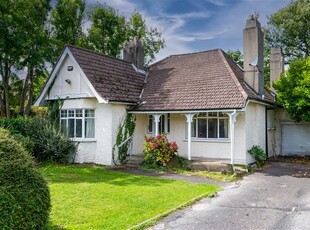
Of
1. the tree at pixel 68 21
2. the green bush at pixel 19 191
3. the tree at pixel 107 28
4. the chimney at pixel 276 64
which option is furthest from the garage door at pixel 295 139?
the tree at pixel 68 21

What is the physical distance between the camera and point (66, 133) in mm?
17047

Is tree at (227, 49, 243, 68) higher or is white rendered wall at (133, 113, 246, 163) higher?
tree at (227, 49, 243, 68)

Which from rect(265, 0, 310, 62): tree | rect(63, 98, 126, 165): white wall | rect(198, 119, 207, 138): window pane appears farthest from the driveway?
rect(265, 0, 310, 62): tree

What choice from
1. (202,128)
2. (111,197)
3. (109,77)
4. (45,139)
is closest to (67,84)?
(109,77)

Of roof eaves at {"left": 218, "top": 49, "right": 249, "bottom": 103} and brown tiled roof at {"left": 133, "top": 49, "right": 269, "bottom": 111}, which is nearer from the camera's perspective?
roof eaves at {"left": 218, "top": 49, "right": 249, "bottom": 103}

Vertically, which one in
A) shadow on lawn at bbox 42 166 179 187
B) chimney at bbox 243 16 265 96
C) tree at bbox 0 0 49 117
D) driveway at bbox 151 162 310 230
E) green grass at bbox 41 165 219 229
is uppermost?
tree at bbox 0 0 49 117

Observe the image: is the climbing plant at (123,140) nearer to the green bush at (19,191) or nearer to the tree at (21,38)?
the green bush at (19,191)

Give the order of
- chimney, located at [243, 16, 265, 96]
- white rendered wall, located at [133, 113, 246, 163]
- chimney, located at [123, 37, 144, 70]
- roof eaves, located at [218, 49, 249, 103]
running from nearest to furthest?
roof eaves, located at [218, 49, 249, 103]
white rendered wall, located at [133, 113, 246, 163]
chimney, located at [243, 16, 265, 96]
chimney, located at [123, 37, 144, 70]

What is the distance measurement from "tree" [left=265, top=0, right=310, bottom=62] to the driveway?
2809cm

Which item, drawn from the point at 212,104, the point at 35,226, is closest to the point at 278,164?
the point at 212,104

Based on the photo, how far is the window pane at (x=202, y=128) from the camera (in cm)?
1670

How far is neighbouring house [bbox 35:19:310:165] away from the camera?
50.8ft

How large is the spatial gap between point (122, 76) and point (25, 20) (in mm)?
13633

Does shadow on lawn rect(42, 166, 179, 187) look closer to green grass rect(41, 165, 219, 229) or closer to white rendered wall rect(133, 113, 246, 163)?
green grass rect(41, 165, 219, 229)
